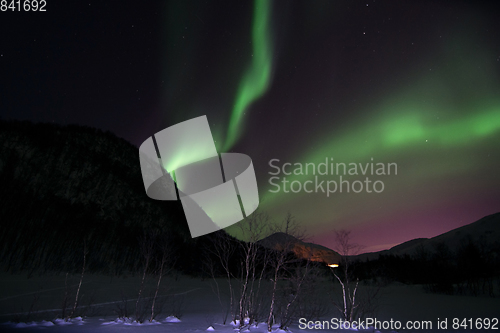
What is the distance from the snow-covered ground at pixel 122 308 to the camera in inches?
631

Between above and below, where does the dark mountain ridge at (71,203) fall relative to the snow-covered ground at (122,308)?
above

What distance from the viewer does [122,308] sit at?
82.3 feet

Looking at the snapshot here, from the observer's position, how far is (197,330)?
1577cm

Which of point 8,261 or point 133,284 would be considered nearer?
point 8,261

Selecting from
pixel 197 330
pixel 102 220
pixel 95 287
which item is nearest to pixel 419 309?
pixel 197 330

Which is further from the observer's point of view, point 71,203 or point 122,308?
point 71,203

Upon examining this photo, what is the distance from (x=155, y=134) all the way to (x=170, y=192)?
11.8 meters

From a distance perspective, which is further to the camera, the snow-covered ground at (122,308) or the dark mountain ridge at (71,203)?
the dark mountain ridge at (71,203)

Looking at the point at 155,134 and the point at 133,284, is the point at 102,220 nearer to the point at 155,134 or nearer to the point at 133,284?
the point at 133,284

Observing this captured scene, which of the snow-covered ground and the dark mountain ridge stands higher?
the dark mountain ridge

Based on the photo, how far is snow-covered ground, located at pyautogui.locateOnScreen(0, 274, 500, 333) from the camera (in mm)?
16031

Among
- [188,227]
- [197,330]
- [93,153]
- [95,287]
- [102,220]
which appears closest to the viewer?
[197,330]

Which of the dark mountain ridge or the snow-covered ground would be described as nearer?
the snow-covered ground

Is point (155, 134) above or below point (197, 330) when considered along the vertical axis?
above
